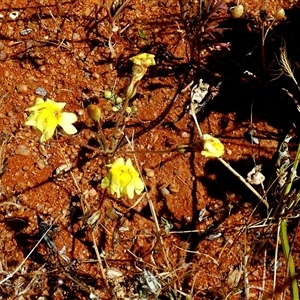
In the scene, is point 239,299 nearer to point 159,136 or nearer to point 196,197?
point 196,197

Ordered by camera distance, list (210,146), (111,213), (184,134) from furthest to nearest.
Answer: (184,134), (111,213), (210,146)

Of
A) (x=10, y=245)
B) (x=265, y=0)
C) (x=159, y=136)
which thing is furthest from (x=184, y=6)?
(x=10, y=245)

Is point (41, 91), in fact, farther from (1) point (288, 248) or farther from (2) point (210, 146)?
(1) point (288, 248)

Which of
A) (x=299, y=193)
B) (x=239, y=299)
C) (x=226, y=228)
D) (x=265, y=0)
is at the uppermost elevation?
(x=265, y=0)

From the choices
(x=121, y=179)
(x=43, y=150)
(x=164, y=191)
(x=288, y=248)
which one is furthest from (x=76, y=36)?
(x=288, y=248)

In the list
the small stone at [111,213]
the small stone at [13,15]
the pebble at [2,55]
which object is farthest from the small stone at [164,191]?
the small stone at [13,15]

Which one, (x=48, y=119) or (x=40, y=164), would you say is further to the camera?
(x=40, y=164)
